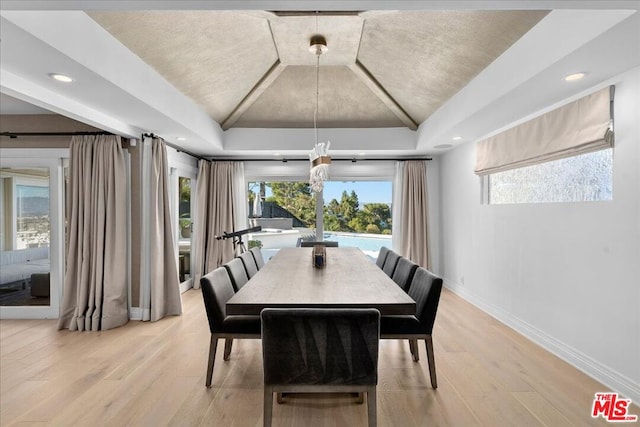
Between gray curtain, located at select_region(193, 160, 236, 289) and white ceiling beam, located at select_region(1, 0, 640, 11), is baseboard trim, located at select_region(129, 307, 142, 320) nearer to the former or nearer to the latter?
gray curtain, located at select_region(193, 160, 236, 289)

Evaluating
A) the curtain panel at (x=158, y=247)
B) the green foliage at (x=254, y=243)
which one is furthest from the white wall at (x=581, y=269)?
the curtain panel at (x=158, y=247)

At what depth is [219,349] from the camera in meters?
3.16

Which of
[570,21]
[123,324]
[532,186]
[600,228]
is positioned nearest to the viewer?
[570,21]

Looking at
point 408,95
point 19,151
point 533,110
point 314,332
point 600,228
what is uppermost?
point 408,95

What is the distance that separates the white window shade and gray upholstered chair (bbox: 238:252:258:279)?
113 inches

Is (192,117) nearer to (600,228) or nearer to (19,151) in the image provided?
(19,151)

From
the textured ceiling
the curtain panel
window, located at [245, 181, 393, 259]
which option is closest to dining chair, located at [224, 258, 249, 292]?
the curtain panel

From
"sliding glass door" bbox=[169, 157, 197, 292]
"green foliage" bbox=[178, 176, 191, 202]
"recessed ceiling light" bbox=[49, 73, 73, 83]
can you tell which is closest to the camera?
"recessed ceiling light" bbox=[49, 73, 73, 83]

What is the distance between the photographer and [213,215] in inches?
230

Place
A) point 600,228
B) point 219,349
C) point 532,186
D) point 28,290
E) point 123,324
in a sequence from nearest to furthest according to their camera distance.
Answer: point 600,228 → point 219,349 → point 532,186 → point 123,324 → point 28,290

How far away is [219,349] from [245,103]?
3.05 metres

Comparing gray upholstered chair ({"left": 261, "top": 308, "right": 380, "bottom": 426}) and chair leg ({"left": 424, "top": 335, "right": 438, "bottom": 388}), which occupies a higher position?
gray upholstered chair ({"left": 261, "top": 308, "right": 380, "bottom": 426})

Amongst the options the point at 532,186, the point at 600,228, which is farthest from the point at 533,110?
the point at 600,228

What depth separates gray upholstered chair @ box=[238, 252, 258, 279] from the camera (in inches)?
136
